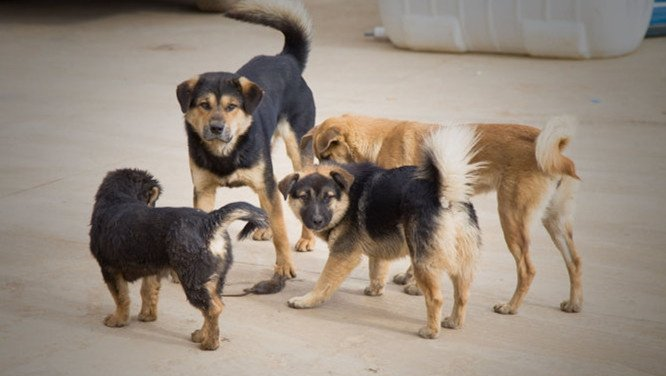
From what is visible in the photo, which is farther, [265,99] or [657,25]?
[657,25]

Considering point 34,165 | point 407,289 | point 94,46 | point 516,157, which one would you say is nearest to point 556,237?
point 516,157

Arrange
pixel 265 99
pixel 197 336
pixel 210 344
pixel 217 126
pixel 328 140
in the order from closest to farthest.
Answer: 1. pixel 210 344
2. pixel 197 336
3. pixel 217 126
4. pixel 328 140
5. pixel 265 99

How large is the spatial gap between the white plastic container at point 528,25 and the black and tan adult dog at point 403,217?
674cm

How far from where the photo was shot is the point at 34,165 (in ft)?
29.5

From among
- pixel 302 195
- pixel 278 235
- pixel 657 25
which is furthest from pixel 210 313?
pixel 657 25

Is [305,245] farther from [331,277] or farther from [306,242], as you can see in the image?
[331,277]

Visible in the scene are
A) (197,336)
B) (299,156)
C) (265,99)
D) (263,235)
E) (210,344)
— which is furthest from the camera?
(263,235)

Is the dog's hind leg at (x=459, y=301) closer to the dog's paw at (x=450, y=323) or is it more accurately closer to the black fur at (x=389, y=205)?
the dog's paw at (x=450, y=323)

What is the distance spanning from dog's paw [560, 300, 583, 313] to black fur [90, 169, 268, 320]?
1888 mm

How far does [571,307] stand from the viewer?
5883 mm

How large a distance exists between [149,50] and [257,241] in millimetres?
7290

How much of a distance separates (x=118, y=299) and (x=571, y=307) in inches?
102

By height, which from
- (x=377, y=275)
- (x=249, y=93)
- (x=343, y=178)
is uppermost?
(x=249, y=93)

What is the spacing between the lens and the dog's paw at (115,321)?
5.66 metres
